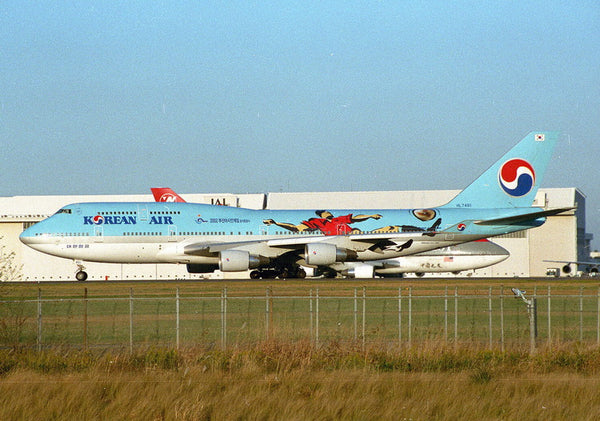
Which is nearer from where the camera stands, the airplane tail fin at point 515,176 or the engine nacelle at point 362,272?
the airplane tail fin at point 515,176

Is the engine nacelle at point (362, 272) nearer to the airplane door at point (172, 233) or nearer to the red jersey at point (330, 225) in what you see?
the red jersey at point (330, 225)

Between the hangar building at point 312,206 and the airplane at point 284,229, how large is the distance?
21.3 metres

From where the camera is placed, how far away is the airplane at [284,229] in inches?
1893

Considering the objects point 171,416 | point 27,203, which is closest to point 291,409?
point 171,416

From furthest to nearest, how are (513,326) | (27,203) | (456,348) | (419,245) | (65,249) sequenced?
(27,203) < (419,245) < (65,249) < (513,326) < (456,348)

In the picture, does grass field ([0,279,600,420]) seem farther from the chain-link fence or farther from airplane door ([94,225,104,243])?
airplane door ([94,225,104,243])

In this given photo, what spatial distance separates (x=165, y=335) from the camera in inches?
905

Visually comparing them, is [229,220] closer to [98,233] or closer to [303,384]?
[98,233]

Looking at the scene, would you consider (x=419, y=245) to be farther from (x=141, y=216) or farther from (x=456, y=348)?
(x=456, y=348)

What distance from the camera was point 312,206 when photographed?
261ft

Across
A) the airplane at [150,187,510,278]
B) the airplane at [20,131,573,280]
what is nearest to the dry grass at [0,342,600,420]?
the airplane at [20,131,573,280]

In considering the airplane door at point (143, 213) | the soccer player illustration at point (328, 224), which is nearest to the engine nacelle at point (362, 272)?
the soccer player illustration at point (328, 224)

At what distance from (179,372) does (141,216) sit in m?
32.7

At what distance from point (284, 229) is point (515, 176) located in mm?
15717
